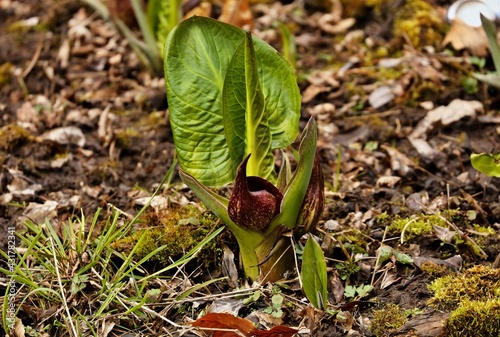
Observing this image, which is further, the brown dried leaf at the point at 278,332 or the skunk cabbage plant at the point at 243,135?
the skunk cabbage plant at the point at 243,135

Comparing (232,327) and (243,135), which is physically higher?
(243,135)

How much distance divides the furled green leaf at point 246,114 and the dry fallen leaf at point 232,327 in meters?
0.48

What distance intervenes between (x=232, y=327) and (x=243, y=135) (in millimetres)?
583

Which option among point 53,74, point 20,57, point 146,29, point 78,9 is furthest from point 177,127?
point 78,9

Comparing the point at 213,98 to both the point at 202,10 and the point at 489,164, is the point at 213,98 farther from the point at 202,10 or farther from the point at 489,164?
the point at 202,10

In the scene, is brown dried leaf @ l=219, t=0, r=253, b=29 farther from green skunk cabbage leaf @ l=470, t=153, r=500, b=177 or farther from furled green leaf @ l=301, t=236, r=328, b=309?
furled green leaf @ l=301, t=236, r=328, b=309

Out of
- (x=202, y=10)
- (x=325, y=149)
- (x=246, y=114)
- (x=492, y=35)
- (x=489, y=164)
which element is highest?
(x=246, y=114)

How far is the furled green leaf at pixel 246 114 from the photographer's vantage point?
6.16 ft

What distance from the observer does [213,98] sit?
6.65ft

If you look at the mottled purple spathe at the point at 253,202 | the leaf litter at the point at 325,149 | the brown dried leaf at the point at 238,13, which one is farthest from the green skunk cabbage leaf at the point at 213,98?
the brown dried leaf at the point at 238,13

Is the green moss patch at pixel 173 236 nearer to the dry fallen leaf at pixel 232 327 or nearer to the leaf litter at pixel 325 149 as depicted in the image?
the leaf litter at pixel 325 149

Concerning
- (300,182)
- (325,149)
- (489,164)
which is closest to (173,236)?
(300,182)

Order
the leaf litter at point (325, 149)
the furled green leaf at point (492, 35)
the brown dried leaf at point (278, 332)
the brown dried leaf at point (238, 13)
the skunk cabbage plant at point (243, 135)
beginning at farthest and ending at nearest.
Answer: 1. the brown dried leaf at point (238, 13)
2. the furled green leaf at point (492, 35)
3. the leaf litter at point (325, 149)
4. the skunk cabbage plant at point (243, 135)
5. the brown dried leaf at point (278, 332)

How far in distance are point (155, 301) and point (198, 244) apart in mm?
227
